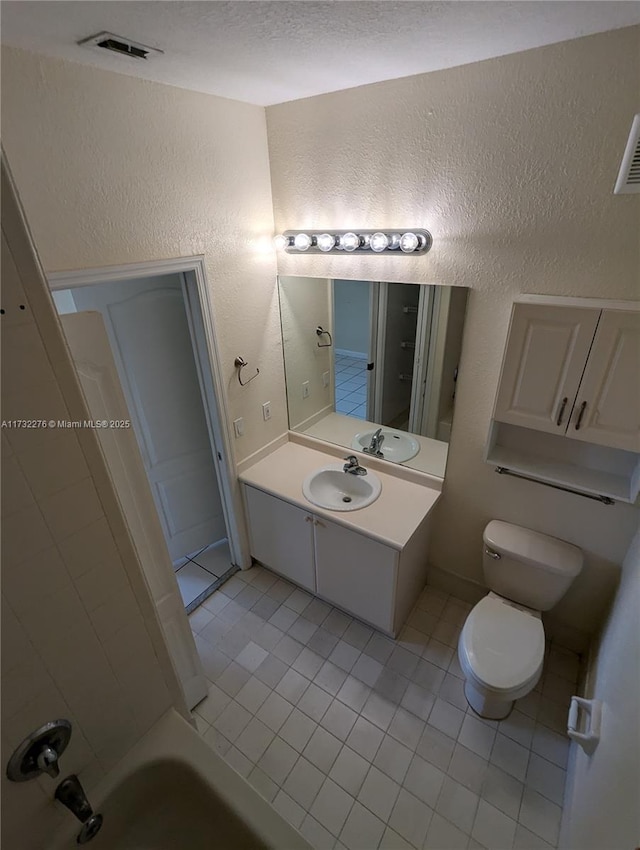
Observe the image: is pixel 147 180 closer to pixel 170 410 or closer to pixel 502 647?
pixel 170 410

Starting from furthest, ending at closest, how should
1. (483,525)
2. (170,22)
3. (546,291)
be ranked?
(483,525) < (546,291) < (170,22)

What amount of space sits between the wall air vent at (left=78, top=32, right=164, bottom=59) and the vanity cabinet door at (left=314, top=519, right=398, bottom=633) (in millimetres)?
1888

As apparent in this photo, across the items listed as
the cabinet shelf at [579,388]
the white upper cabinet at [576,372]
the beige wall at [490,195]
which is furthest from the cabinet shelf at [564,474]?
the white upper cabinet at [576,372]

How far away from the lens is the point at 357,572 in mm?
2062

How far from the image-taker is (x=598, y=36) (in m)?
1.21

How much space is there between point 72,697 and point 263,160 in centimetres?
223

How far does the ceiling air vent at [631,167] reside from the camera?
1.21 metres

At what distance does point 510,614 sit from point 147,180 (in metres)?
2.40

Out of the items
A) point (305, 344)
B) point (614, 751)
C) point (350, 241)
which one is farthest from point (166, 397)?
point (614, 751)

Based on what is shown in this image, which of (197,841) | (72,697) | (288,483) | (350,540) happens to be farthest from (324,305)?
(197,841)

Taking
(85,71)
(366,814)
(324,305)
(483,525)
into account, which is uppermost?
(85,71)

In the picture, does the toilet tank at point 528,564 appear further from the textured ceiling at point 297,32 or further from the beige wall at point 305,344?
the textured ceiling at point 297,32

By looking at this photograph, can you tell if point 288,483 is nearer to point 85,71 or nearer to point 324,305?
point 324,305

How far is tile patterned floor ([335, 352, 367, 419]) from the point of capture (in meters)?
2.32
